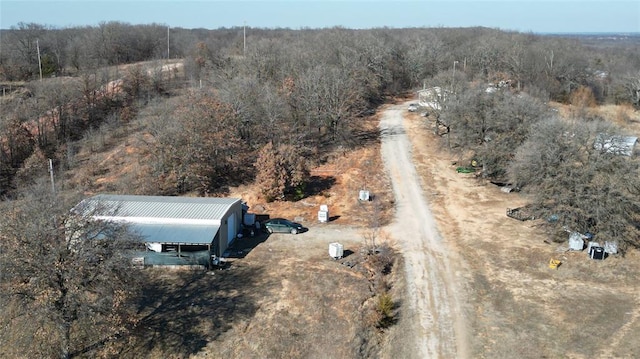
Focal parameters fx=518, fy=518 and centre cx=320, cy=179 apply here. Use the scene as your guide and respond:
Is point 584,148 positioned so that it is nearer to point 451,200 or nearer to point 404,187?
point 451,200

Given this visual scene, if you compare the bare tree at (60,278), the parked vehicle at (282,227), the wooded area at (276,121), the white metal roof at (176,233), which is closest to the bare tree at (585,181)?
the wooded area at (276,121)

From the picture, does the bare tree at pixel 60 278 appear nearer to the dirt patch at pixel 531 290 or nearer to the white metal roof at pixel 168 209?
the white metal roof at pixel 168 209

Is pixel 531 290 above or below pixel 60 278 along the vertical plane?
below

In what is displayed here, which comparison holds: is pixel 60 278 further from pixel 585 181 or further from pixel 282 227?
pixel 585 181

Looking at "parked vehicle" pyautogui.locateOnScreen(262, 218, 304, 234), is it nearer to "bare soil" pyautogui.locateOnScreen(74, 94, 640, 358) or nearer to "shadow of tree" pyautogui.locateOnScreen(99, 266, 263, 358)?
"bare soil" pyautogui.locateOnScreen(74, 94, 640, 358)

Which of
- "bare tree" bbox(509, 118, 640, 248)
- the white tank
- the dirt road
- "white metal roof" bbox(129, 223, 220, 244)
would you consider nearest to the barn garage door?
"white metal roof" bbox(129, 223, 220, 244)

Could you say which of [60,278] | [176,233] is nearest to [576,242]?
[176,233]
